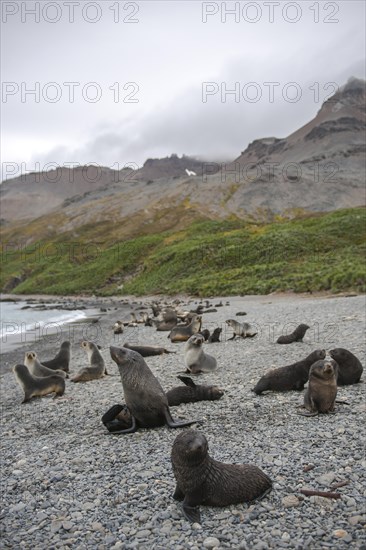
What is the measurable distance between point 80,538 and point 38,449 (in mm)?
A: 3286

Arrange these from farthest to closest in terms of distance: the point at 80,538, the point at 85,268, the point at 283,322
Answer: the point at 85,268, the point at 283,322, the point at 80,538

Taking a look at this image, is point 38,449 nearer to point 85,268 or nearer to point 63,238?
point 85,268

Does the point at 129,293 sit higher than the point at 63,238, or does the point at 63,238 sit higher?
the point at 63,238

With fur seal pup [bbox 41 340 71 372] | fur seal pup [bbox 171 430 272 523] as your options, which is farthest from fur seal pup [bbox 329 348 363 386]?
fur seal pup [bbox 41 340 71 372]

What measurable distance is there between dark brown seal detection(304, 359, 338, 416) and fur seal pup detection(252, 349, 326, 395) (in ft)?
5.25

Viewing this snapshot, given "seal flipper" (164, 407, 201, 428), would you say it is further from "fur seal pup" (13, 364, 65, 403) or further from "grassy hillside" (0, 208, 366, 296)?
"grassy hillside" (0, 208, 366, 296)

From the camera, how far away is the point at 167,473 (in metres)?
6.49

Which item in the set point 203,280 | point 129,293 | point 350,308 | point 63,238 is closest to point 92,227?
point 63,238

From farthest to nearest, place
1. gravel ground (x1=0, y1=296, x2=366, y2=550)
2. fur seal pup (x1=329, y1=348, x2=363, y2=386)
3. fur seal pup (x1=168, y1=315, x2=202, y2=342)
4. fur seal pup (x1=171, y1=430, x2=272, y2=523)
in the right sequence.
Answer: fur seal pup (x1=168, y1=315, x2=202, y2=342)
fur seal pup (x1=329, y1=348, x2=363, y2=386)
fur seal pup (x1=171, y1=430, x2=272, y2=523)
gravel ground (x1=0, y1=296, x2=366, y2=550)

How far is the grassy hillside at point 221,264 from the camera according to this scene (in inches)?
1791

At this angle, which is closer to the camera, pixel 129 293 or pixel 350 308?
pixel 350 308

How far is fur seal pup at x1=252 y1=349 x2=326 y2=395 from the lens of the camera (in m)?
10.1

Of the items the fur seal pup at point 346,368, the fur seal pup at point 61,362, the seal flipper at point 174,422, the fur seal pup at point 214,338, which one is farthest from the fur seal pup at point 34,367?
the fur seal pup at point 346,368

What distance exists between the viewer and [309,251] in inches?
2243
